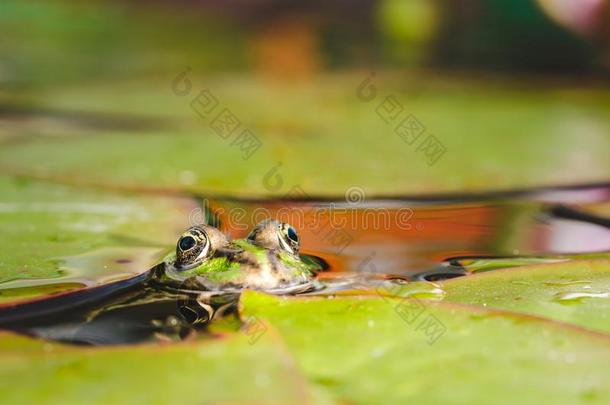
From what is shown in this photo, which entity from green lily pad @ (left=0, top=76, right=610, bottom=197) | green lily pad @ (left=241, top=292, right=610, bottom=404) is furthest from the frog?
green lily pad @ (left=0, top=76, right=610, bottom=197)

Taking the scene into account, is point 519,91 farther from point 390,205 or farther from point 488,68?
point 390,205

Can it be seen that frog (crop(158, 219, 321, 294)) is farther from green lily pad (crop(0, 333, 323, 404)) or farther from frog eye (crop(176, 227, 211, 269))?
green lily pad (crop(0, 333, 323, 404))

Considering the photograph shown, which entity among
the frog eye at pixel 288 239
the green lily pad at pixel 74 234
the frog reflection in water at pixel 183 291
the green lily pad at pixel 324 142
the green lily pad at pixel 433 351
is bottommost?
the green lily pad at pixel 433 351

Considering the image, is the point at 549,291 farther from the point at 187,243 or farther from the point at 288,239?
the point at 187,243

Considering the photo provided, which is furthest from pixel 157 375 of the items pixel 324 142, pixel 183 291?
pixel 324 142

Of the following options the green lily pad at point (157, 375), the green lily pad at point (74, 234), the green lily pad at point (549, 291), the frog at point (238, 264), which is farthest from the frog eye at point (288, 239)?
the green lily pad at point (157, 375)

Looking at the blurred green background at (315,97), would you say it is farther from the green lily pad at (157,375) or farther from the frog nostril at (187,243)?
the green lily pad at (157,375)
